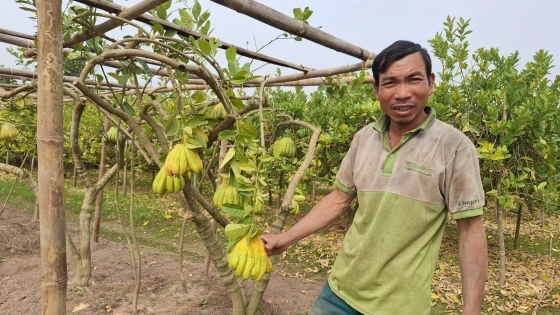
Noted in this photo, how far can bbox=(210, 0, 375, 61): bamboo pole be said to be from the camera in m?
1.33

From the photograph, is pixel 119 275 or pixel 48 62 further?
pixel 119 275

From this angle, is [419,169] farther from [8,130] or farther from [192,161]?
[8,130]

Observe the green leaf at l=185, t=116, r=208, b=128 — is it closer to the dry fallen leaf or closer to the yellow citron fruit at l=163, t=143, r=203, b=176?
the yellow citron fruit at l=163, t=143, r=203, b=176

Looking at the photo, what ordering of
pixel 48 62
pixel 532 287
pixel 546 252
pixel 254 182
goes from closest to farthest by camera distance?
1. pixel 48 62
2. pixel 254 182
3. pixel 532 287
4. pixel 546 252

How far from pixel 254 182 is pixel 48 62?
0.72 meters

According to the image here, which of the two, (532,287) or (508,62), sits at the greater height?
(508,62)

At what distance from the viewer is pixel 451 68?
5.26 m

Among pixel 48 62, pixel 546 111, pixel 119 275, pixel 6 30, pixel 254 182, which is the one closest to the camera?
pixel 48 62

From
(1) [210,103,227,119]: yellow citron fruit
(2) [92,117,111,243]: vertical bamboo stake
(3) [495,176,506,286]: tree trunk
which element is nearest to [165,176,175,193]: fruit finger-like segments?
(1) [210,103,227,119]: yellow citron fruit

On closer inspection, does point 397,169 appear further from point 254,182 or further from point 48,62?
point 48,62

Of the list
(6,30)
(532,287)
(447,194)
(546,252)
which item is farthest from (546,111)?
(6,30)

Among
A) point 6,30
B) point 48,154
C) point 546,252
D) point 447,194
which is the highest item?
point 6,30

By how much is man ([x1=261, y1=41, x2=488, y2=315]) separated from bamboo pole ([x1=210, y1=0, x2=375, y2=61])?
0.33m

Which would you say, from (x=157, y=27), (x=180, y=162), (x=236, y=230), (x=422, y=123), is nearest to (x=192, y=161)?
(x=180, y=162)
